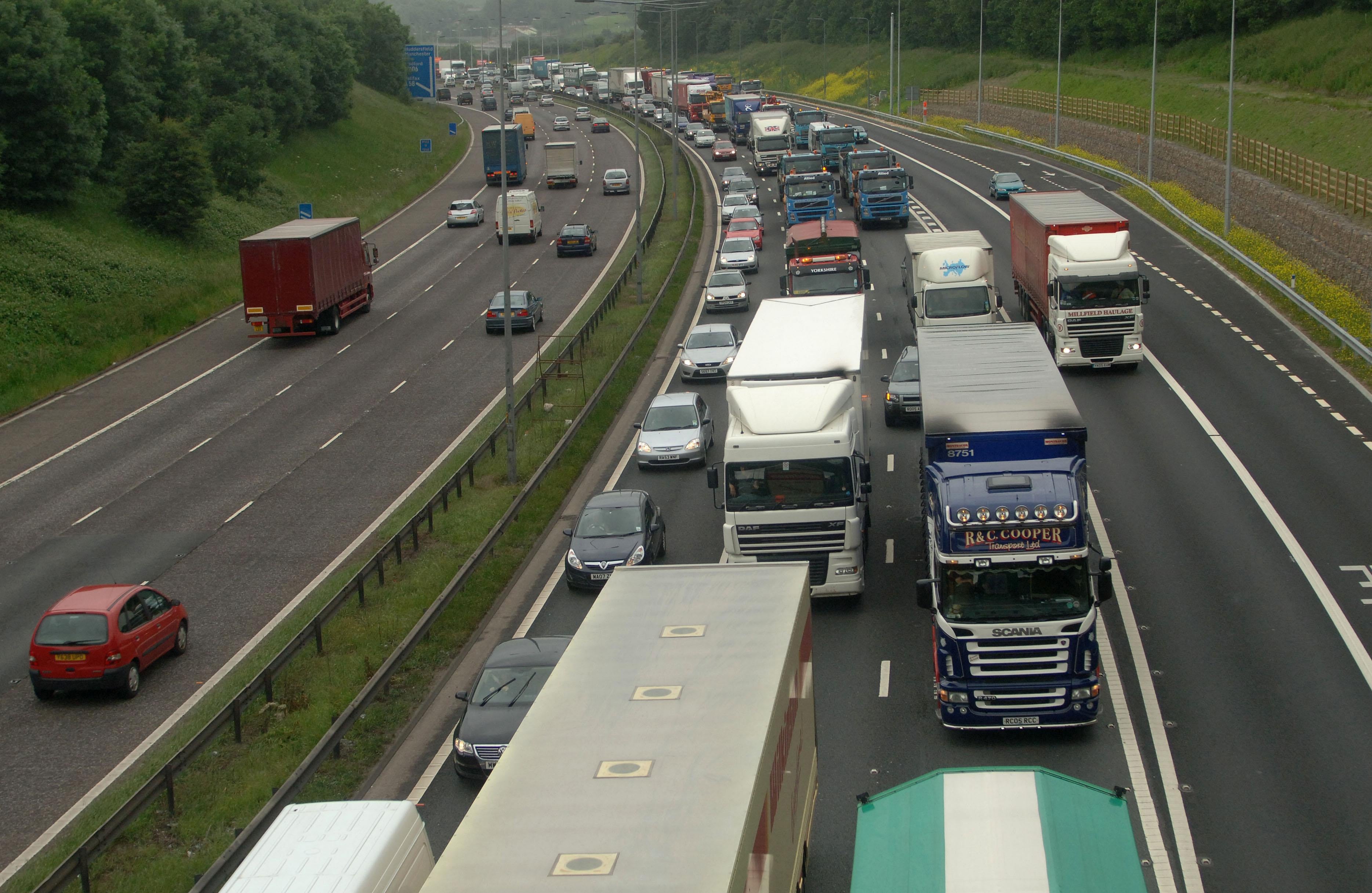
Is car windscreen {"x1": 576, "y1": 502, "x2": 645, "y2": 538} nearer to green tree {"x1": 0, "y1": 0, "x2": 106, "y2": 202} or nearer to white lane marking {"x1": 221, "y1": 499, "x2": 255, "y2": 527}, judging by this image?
white lane marking {"x1": 221, "y1": 499, "x2": 255, "y2": 527}

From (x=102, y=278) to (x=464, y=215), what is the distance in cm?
2657

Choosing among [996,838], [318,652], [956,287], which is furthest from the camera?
[956,287]

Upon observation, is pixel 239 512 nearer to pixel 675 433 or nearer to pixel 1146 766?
pixel 675 433

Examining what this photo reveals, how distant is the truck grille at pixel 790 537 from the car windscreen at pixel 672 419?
32.5 ft

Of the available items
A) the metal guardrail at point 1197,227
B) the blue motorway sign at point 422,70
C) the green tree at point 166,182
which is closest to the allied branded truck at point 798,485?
the metal guardrail at point 1197,227

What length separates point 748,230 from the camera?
59.8 meters

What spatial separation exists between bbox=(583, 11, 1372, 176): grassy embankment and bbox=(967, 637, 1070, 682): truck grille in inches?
1671

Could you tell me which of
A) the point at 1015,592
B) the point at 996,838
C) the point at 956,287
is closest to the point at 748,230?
the point at 956,287

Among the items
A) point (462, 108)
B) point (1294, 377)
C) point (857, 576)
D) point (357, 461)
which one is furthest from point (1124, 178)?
point (462, 108)

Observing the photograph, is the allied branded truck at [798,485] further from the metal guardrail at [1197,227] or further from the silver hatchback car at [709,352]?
the metal guardrail at [1197,227]

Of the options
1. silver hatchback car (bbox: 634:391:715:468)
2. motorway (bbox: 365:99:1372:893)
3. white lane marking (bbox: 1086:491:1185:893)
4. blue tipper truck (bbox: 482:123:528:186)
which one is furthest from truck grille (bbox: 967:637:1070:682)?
blue tipper truck (bbox: 482:123:528:186)

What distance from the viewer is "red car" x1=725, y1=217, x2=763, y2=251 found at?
58875 mm

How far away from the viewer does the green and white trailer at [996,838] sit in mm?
9508

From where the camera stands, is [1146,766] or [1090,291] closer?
[1146,766]
